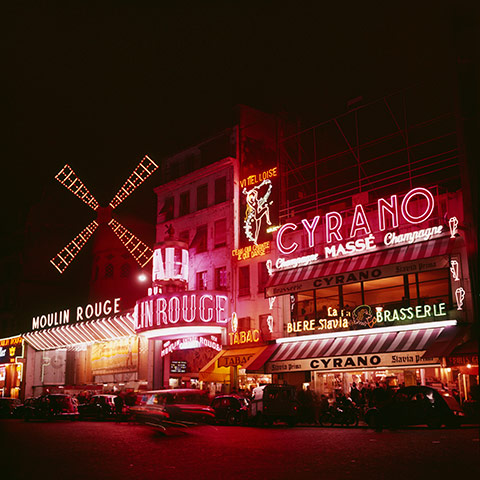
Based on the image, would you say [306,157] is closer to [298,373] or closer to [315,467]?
[298,373]

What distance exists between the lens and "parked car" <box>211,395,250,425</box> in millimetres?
25406

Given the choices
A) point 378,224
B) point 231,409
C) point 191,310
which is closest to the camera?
point 231,409

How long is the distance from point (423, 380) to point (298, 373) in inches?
263

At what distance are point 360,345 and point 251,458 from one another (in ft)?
54.6

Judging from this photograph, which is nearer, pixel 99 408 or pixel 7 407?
pixel 99 408

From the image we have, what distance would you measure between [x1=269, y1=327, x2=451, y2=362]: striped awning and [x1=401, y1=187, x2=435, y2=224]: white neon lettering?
4624 millimetres

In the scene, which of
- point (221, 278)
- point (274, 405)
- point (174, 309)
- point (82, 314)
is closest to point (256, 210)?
point (221, 278)

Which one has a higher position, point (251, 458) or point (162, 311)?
point (162, 311)

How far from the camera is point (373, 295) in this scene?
2997 cm

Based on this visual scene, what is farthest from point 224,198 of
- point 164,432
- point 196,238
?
point 164,432

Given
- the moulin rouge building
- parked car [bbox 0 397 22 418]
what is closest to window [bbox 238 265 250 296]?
the moulin rouge building

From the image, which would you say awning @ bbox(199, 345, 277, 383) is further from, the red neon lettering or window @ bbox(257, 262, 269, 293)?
the red neon lettering

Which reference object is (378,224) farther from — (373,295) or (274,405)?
(274,405)

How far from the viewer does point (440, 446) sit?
13.4m
